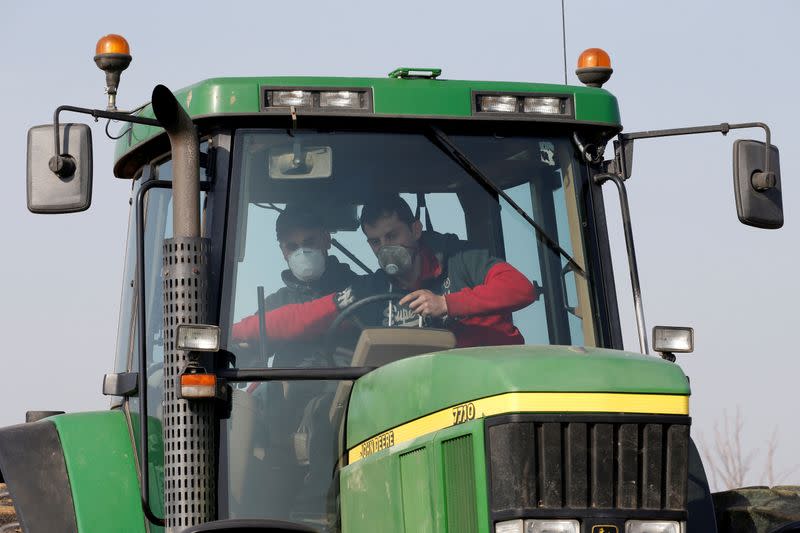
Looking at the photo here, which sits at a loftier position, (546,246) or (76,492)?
(546,246)

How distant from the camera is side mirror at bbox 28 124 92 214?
17.0 feet

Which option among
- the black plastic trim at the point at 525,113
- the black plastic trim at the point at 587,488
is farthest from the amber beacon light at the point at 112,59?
the black plastic trim at the point at 587,488

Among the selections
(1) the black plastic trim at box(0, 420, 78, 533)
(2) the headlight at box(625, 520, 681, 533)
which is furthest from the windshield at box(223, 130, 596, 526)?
(2) the headlight at box(625, 520, 681, 533)

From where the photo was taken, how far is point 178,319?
5.07 m

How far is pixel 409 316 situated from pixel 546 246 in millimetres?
642

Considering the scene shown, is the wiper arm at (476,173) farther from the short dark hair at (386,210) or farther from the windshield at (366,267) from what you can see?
the short dark hair at (386,210)

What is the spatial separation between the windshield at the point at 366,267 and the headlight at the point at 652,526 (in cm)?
119

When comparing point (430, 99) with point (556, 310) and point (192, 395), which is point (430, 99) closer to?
A: point (556, 310)

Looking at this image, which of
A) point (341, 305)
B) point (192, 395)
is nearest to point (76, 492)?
point (192, 395)

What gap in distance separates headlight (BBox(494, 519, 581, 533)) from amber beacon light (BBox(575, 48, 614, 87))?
231 centimetres

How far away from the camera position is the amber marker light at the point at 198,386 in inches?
196

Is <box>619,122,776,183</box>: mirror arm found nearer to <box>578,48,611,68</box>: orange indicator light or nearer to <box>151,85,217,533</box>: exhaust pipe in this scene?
<box>578,48,611,68</box>: orange indicator light

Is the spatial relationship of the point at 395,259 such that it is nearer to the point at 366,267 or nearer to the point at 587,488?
the point at 366,267

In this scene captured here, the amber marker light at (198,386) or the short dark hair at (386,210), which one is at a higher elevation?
the short dark hair at (386,210)
